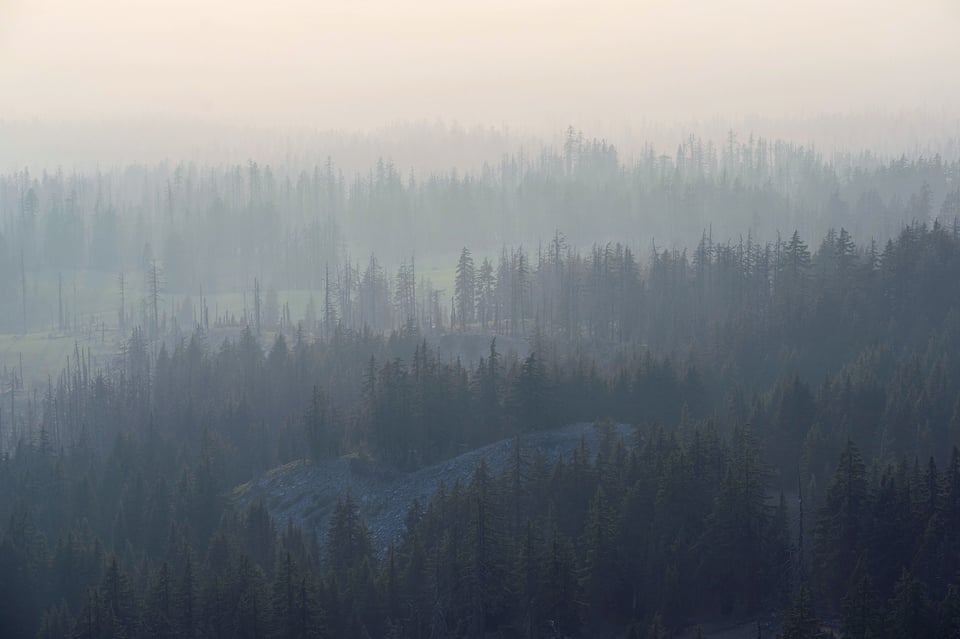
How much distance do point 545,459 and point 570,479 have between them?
5.63 metres

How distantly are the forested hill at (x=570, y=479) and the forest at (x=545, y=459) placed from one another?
211mm

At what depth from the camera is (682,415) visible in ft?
313

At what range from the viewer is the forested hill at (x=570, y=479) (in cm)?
7000

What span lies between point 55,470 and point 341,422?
23957 mm

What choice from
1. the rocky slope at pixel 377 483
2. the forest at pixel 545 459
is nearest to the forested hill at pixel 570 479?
the forest at pixel 545 459

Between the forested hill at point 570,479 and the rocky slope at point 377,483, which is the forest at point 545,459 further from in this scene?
the rocky slope at point 377,483

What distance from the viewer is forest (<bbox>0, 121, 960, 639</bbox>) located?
70188 millimetres

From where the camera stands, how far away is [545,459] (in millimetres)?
86812

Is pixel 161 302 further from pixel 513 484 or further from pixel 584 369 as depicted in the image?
pixel 513 484

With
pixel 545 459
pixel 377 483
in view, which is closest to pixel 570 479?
pixel 545 459

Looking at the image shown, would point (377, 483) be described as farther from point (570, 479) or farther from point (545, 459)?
point (570, 479)

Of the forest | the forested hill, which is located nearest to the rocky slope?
the forest

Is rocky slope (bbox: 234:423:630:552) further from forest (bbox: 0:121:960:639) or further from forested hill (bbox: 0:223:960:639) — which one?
forested hill (bbox: 0:223:960:639)

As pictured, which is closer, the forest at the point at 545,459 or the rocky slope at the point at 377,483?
the forest at the point at 545,459
